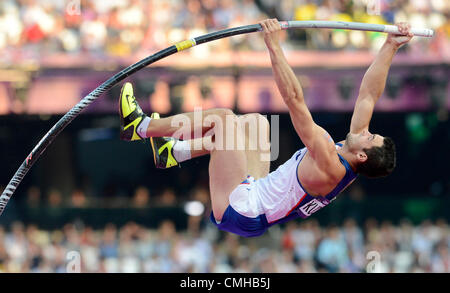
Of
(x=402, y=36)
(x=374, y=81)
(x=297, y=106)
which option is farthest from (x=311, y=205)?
(x=402, y=36)

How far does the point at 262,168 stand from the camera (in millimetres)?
9211

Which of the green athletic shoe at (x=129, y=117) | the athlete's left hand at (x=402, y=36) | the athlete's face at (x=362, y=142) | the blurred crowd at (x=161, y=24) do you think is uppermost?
the blurred crowd at (x=161, y=24)

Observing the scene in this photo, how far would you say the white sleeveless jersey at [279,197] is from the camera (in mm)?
8383

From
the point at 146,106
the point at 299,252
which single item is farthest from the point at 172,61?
the point at 299,252

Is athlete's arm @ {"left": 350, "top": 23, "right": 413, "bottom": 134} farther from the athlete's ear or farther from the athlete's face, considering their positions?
the athlete's ear

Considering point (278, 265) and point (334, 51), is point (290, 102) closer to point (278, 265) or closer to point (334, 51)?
point (278, 265)

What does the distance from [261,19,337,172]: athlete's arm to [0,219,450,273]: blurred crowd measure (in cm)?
761

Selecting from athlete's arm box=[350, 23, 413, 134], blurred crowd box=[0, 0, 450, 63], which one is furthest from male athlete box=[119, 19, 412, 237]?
blurred crowd box=[0, 0, 450, 63]

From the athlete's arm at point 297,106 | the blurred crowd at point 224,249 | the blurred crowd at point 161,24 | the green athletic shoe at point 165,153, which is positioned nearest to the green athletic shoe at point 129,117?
the green athletic shoe at point 165,153

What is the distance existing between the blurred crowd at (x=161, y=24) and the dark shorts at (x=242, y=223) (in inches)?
332

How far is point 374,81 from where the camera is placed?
8.90 metres

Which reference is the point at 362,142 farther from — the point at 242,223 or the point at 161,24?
the point at 161,24

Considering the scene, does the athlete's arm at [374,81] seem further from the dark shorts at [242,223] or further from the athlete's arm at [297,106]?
the dark shorts at [242,223]

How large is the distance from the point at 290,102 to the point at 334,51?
9.68 meters
